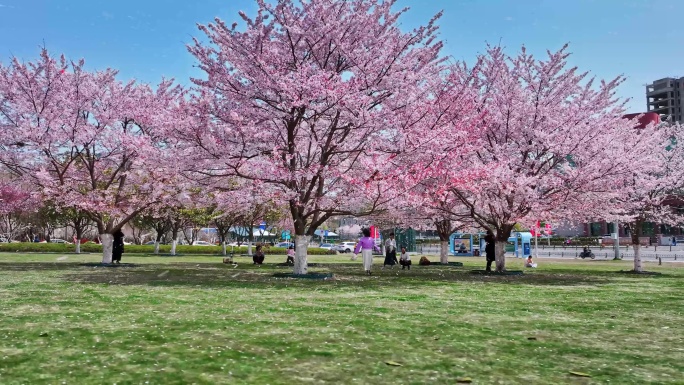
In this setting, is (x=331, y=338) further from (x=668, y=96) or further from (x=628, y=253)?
(x=668, y=96)

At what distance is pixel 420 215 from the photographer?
27391 millimetres

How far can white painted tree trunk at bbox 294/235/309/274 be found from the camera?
19.9 meters

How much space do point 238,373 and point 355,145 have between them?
52.0ft

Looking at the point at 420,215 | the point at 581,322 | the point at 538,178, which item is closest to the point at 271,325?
the point at 581,322

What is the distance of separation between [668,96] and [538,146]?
184 metres

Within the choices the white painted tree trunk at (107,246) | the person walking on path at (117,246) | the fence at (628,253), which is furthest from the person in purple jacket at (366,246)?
the fence at (628,253)

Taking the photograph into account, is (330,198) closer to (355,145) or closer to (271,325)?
(355,145)

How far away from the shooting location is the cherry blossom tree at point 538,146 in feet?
71.3

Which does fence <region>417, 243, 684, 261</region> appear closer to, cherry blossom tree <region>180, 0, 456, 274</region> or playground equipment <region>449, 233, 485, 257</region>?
playground equipment <region>449, 233, 485, 257</region>

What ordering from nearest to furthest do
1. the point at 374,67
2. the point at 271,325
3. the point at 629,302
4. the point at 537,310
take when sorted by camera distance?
the point at 271,325, the point at 537,310, the point at 629,302, the point at 374,67

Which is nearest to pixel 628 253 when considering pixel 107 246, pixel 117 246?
pixel 117 246

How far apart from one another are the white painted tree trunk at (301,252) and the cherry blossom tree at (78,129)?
7241 mm

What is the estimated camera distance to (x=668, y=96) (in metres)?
177

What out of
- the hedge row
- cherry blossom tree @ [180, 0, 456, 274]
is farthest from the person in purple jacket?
the hedge row
